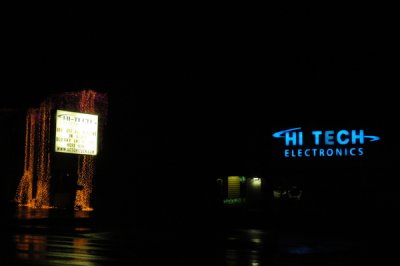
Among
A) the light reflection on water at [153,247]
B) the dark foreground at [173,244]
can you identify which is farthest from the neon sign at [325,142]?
the light reflection on water at [153,247]

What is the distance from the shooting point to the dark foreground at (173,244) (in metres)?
13.2

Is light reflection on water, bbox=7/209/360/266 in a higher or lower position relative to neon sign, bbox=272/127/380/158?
lower

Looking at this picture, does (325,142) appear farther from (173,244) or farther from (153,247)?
(153,247)

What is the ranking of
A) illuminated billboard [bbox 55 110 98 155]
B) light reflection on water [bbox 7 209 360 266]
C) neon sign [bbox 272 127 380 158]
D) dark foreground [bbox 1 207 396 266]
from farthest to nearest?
illuminated billboard [bbox 55 110 98 155], neon sign [bbox 272 127 380 158], dark foreground [bbox 1 207 396 266], light reflection on water [bbox 7 209 360 266]

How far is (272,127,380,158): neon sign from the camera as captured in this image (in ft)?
82.3

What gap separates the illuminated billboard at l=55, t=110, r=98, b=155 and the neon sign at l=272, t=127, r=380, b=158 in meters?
9.59

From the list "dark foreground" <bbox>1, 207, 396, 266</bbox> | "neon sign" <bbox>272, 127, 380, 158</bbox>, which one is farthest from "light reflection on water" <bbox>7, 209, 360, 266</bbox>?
"neon sign" <bbox>272, 127, 380, 158</bbox>

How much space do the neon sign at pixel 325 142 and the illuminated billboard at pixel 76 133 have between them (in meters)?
9.59

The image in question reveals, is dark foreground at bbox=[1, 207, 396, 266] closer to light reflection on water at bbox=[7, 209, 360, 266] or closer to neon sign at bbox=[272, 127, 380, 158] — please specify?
light reflection on water at bbox=[7, 209, 360, 266]

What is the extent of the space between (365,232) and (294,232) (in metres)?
2.76

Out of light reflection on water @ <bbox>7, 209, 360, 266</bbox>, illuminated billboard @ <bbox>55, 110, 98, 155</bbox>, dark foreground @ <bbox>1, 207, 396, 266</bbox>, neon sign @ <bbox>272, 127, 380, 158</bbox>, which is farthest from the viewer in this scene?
illuminated billboard @ <bbox>55, 110, 98, 155</bbox>

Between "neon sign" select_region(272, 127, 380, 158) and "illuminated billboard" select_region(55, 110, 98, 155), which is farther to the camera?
"illuminated billboard" select_region(55, 110, 98, 155)

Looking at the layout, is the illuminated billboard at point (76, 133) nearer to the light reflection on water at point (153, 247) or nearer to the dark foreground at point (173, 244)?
the dark foreground at point (173, 244)

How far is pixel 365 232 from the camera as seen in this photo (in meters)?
22.9
